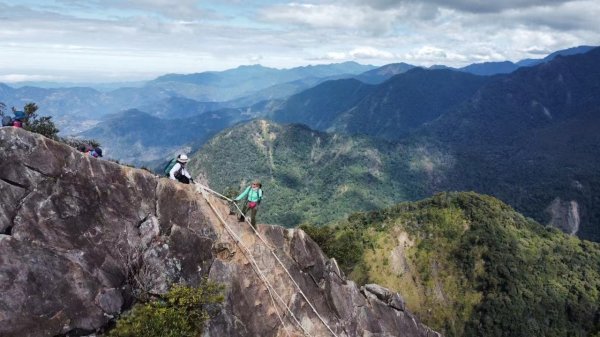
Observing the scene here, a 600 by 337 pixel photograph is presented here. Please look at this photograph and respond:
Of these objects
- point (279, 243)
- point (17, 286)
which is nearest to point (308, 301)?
point (279, 243)

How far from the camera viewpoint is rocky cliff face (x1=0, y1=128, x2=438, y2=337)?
2316 centimetres

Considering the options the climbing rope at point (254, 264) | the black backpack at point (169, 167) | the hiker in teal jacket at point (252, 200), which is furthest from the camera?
the hiker in teal jacket at point (252, 200)

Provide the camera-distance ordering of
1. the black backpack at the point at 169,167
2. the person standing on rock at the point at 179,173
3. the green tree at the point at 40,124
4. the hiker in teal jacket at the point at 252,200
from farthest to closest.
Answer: the green tree at the point at 40,124
the hiker in teal jacket at the point at 252,200
the black backpack at the point at 169,167
the person standing on rock at the point at 179,173

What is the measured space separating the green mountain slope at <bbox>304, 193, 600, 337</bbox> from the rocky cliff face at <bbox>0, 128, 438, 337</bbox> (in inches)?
3048

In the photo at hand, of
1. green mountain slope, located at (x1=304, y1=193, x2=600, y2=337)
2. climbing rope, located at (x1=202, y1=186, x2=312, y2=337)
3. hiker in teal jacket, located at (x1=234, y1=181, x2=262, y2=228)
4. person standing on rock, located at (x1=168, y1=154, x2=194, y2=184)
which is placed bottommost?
green mountain slope, located at (x1=304, y1=193, x2=600, y2=337)

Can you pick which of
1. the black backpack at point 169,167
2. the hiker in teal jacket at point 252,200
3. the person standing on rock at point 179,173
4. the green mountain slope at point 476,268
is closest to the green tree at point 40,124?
the black backpack at point 169,167

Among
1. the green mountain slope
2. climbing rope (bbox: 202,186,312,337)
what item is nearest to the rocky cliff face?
climbing rope (bbox: 202,186,312,337)

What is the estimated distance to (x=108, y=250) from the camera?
84.8ft

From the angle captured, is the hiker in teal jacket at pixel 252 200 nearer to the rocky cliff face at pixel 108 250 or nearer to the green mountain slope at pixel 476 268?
the rocky cliff face at pixel 108 250

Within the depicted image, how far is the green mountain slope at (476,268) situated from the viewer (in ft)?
382

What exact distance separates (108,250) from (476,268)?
118575mm

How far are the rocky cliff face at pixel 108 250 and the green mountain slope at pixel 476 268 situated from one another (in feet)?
254

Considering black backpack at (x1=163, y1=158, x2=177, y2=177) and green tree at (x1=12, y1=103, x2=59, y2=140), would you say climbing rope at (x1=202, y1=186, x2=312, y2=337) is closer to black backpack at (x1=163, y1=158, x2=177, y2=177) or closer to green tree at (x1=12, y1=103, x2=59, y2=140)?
black backpack at (x1=163, y1=158, x2=177, y2=177)

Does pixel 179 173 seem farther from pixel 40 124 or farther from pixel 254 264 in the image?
pixel 40 124
